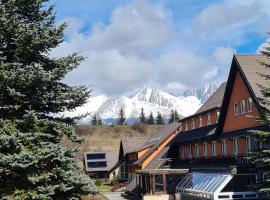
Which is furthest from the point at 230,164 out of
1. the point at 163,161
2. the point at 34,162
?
the point at 34,162

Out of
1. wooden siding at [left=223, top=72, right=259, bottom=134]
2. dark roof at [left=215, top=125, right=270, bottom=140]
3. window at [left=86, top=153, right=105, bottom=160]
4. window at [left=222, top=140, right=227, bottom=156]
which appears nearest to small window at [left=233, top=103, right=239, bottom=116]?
wooden siding at [left=223, top=72, right=259, bottom=134]

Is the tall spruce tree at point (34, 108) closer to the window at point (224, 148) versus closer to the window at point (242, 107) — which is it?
the window at point (242, 107)

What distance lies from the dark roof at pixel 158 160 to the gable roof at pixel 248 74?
46.2 ft

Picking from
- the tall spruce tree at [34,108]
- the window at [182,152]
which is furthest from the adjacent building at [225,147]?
the tall spruce tree at [34,108]

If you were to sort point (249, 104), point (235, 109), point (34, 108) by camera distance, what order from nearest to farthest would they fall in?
point (34, 108)
point (249, 104)
point (235, 109)

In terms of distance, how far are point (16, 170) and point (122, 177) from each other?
5361 cm

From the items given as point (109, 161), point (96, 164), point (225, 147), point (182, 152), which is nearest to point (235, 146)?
point (225, 147)

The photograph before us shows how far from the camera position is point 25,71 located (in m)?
16.1

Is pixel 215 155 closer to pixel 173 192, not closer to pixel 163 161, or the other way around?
pixel 173 192

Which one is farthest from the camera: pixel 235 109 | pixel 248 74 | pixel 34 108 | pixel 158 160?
pixel 158 160

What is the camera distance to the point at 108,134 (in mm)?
106125

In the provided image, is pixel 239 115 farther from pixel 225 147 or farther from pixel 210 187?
pixel 210 187

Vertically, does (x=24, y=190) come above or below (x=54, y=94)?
below

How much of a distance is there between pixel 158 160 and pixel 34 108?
3584 cm
